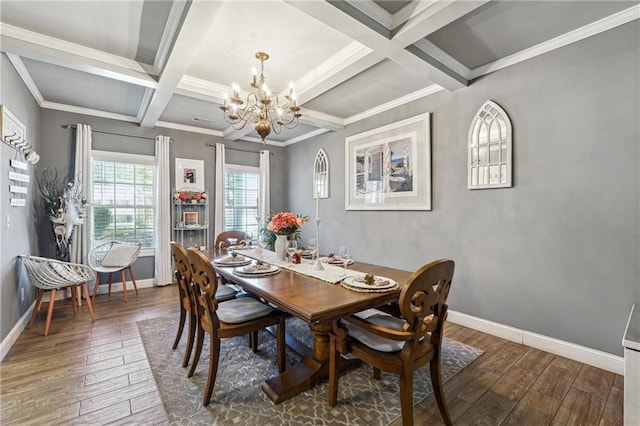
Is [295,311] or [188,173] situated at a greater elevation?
[188,173]

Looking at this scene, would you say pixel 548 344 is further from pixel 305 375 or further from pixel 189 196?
pixel 189 196

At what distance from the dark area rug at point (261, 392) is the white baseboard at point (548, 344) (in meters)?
0.46

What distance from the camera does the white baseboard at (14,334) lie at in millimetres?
2379

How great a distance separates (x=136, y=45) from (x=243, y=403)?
2.99 meters

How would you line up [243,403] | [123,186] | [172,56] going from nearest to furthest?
1. [243,403]
2. [172,56]
3. [123,186]

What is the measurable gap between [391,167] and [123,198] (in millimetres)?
4095

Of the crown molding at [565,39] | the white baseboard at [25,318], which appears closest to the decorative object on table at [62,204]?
the white baseboard at [25,318]

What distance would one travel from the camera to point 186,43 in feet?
7.14

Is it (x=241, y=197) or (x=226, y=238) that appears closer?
(x=226, y=238)

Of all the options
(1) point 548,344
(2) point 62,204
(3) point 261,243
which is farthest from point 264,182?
(1) point 548,344

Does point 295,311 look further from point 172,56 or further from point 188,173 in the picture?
point 188,173

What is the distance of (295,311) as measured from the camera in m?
1.49

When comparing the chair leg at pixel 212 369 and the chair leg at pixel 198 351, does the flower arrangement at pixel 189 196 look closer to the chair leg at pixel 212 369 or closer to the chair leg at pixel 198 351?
the chair leg at pixel 198 351

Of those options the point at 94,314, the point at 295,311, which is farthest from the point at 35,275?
the point at 295,311
